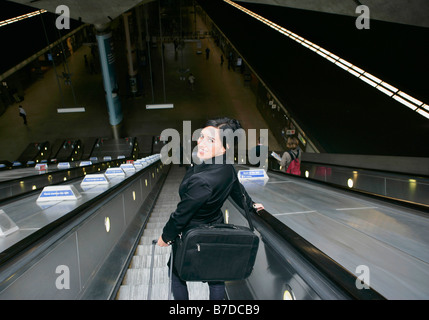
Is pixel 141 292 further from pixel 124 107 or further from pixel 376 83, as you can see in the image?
pixel 124 107

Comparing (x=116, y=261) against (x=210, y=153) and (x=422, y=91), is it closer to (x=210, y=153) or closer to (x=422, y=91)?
(x=210, y=153)

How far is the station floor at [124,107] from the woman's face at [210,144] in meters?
14.0

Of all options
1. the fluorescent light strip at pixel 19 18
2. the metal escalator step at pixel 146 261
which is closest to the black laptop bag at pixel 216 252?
the metal escalator step at pixel 146 261

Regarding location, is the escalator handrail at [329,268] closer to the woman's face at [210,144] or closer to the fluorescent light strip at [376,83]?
the woman's face at [210,144]

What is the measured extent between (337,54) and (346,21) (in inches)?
129

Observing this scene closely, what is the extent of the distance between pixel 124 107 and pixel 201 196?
2104cm

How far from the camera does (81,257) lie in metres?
2.29

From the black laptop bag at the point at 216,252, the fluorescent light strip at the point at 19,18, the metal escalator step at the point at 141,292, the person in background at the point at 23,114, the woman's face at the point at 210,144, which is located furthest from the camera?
the person in background at the point at 23,114

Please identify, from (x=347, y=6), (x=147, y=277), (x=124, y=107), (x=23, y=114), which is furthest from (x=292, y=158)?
(x=124, y=107)

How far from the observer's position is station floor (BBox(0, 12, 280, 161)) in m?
17.7

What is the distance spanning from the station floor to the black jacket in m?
14.1

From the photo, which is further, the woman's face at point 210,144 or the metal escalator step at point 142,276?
the metal escalator step at point 142,276

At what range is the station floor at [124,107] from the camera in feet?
58.1

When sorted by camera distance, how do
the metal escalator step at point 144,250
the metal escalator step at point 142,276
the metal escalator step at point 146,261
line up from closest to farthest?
1. the metal escalator step at point 142,276
2. the metal escalator step at point 146,261
3. the metal escalator step at point 144,250
